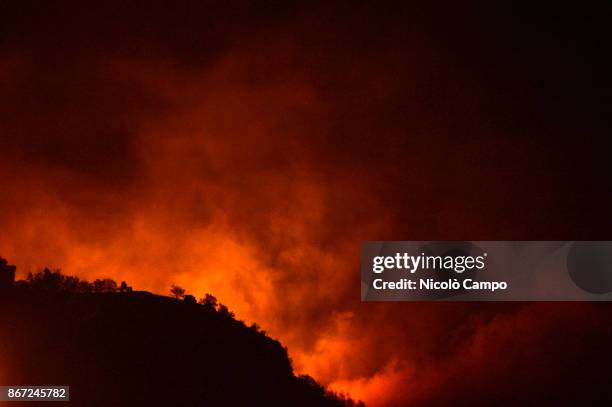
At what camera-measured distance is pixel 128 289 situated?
101 metres

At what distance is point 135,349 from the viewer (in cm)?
9062

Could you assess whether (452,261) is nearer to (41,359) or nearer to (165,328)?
(41,359)

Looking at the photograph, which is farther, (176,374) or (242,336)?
(242,336)

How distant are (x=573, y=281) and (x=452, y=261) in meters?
20.9

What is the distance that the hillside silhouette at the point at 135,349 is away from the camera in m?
79.8

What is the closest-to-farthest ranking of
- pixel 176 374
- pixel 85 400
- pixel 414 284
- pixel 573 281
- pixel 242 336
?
pixel 414 284 → pixel 573 281 → pixel 85 400 → pixel 176 374 → pixel 242 336

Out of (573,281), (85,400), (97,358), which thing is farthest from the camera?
(97,358)

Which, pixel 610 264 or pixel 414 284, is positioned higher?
pixel 610 264

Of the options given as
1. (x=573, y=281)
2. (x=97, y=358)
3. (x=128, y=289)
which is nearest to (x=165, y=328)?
(x=128, y=289)

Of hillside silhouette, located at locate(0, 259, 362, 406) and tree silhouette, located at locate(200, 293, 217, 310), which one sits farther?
tree silhouette, located at locate(200, 293, 217, 310)

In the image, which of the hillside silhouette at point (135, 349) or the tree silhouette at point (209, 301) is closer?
the hillside silhouette at point (135, 349)

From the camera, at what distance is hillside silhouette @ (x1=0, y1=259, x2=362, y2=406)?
7975 centimetres

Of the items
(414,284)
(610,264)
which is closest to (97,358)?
(414,284)

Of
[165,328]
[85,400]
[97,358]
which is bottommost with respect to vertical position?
[85,400]
